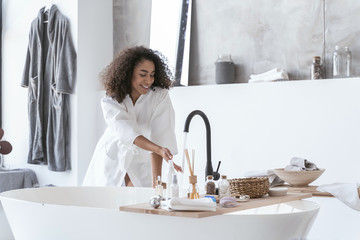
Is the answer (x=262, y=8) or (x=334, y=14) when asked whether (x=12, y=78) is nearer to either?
(x=262, y=8)

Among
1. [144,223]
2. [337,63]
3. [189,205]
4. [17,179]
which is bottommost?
[17,179]

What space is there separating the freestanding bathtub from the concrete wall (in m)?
1.48

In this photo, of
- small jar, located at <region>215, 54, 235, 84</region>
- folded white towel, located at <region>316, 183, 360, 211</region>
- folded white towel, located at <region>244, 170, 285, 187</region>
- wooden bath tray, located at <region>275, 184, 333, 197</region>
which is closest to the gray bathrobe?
small jar, located at <region>215, 54, 235, 84</region>

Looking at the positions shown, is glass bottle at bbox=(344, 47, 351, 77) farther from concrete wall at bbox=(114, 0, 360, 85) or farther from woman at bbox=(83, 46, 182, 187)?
woman at bbox=(83, 46, 182, 187)

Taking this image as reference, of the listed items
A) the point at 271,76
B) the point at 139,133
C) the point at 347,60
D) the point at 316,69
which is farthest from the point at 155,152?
the point at 347,60

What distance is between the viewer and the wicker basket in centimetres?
214

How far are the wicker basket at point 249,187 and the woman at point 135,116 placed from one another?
0.88 metres

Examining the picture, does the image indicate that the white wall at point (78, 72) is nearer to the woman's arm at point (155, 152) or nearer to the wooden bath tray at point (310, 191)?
the woman's arm at point (155, 152)

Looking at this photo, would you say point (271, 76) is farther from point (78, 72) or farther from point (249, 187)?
point (78, 72)

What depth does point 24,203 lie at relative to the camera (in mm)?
2414

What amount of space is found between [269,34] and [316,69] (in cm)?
47

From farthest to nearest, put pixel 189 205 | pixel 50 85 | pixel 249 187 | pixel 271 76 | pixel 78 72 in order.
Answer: pixel 50 85 → pixel 78 72 → pixel 271 76 → pixel 249 187 → pixel 189 205

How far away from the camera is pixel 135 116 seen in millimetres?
3078

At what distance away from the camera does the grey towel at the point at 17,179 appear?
430 cm
